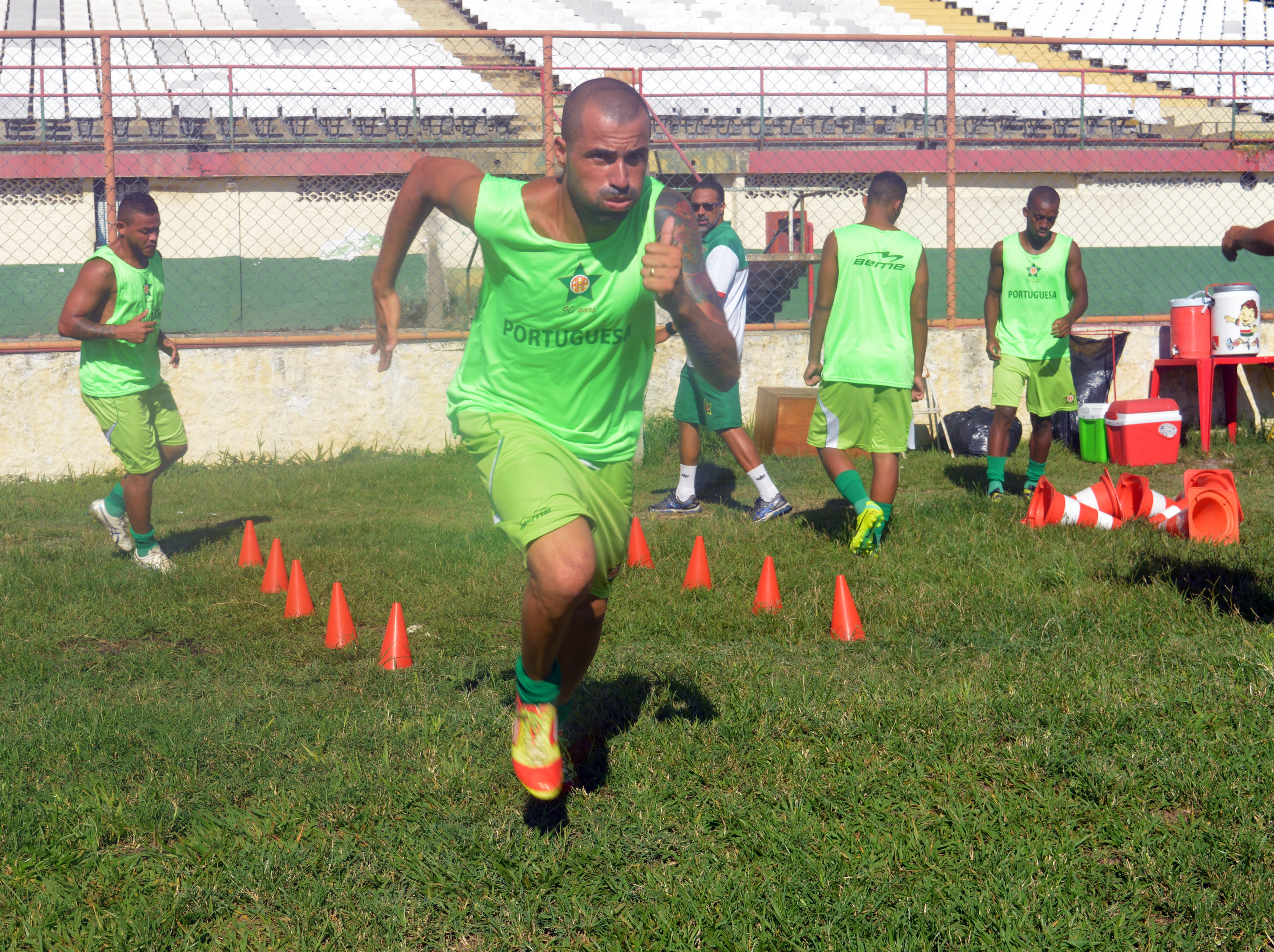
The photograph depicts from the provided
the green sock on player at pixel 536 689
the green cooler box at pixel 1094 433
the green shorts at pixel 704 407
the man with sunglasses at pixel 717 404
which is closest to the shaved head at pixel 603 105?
the green sock on player at pixel 536 689

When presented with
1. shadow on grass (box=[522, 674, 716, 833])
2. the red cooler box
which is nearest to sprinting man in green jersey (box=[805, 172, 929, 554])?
shadow on grass (box=[522, 674, 716, 833])

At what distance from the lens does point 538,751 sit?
120 inches

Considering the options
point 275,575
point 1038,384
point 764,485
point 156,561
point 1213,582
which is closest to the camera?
point 1213,582

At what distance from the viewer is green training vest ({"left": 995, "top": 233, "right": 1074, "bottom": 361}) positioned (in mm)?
8117

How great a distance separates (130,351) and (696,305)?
4876 millimetres

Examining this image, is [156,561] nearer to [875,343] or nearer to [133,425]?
[133,425]

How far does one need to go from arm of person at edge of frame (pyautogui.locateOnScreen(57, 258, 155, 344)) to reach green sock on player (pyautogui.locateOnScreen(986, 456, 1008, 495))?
228 inches

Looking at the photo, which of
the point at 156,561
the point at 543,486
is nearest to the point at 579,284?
the point at 543,486

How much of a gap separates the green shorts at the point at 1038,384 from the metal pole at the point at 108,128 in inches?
289

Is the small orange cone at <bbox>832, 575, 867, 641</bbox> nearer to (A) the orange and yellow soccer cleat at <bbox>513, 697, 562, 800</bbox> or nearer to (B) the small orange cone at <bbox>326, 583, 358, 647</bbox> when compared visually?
(A) the orange and yellow soccer cleat at <bbox>513, 697, 562, 800</bbox>

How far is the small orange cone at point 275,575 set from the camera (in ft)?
19.7

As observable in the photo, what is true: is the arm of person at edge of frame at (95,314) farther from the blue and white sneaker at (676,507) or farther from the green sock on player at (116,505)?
the blue and white sneaker at (676,507)

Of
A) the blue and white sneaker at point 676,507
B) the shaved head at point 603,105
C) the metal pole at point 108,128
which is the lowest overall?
the blue and white sneaker at point 676,507

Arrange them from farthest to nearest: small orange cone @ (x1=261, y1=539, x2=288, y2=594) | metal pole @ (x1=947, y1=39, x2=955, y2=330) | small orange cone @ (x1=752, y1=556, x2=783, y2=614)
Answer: metal pole @ (x1=947, y1=39, x2=955, y2=330) → small orange cone @ (x1=261, y1=539, x2=288, y2=594) → small orange cone @ (x1=752, y1=556, x2=783, y2=614)
